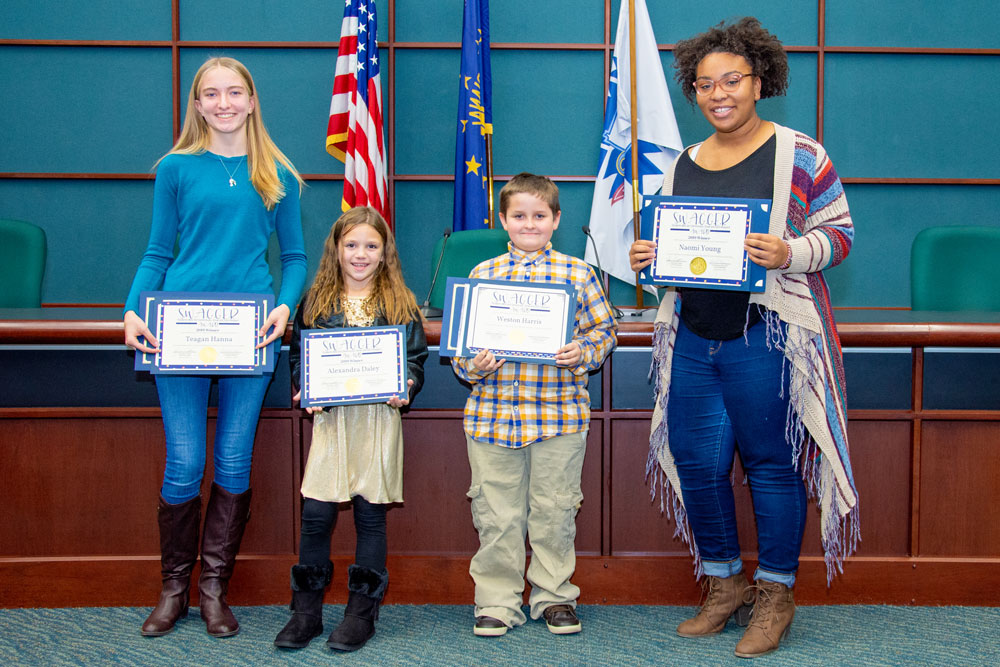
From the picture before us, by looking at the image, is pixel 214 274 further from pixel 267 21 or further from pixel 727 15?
pixel 727 15

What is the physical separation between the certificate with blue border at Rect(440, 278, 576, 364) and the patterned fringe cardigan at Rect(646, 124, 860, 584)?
0.39m

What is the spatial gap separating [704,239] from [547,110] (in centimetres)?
288

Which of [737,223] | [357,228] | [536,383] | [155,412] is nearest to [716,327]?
[737,223]

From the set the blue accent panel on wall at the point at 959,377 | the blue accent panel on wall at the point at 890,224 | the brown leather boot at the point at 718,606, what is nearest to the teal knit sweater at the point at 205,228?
the brown leather boot at the point at 718,606

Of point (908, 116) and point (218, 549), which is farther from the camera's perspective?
point (908, 116)

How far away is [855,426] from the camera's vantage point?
209 cm

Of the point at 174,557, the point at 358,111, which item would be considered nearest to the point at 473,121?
the point at 358,111

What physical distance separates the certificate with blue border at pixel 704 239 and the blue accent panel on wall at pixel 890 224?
3.05m

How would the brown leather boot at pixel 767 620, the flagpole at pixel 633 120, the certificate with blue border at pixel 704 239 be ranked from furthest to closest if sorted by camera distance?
the flagpole at pixel 633 120 < the brown leather boot at pixel 767 620 < the certificate with blue border at pixel 704 239

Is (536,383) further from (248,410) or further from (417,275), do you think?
(417,275)

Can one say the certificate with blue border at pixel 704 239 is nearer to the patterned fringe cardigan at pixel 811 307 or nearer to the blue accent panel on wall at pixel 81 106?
the patterned fringe cardigan at pixel 811 307

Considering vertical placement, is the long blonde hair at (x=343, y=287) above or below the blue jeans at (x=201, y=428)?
above

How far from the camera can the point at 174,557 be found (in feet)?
6.21

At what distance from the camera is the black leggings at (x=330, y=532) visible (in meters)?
1.83
